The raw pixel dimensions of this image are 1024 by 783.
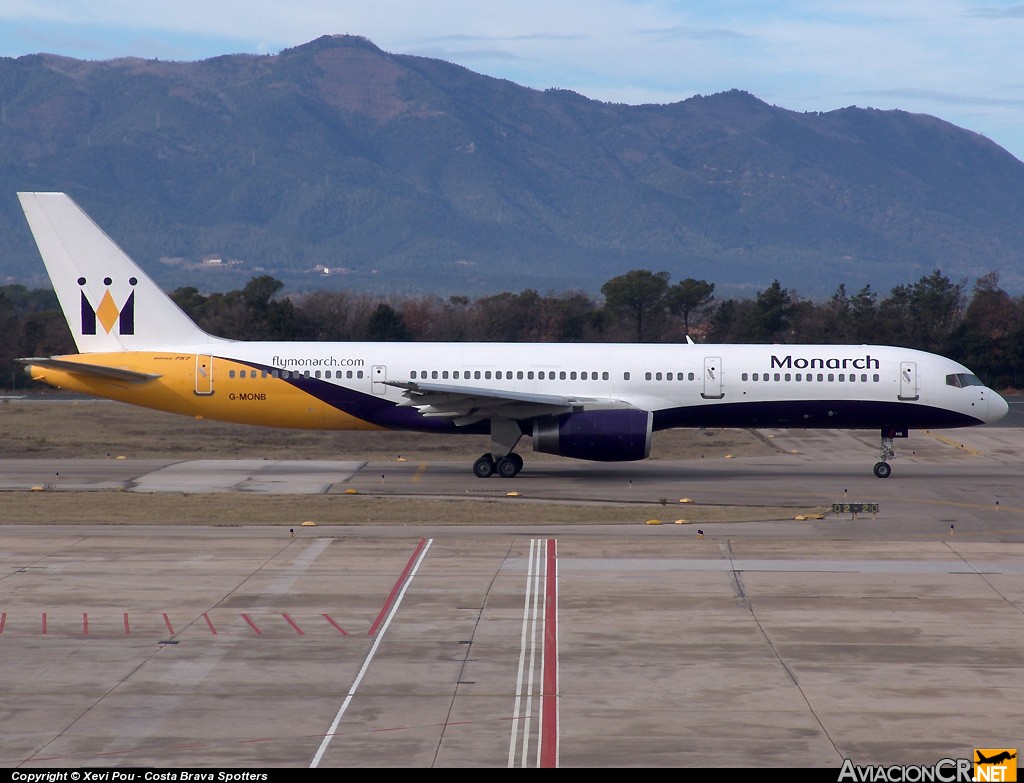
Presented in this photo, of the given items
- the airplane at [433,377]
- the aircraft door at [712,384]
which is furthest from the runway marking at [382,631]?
the aircraft door at [712,384]

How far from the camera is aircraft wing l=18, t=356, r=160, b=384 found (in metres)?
33.2

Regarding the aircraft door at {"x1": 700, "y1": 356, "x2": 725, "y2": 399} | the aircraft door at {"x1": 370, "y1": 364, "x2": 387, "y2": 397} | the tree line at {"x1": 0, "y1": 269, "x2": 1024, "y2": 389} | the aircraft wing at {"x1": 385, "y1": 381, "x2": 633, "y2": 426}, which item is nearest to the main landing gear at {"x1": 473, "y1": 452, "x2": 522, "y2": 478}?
the aircraft wing at {"x1": 385, "y1": 381, "x2": 633, "y2": 426}

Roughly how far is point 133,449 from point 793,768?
3301 cm

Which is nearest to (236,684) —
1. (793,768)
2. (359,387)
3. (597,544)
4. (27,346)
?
(793,768)

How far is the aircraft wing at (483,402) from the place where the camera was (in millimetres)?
33031

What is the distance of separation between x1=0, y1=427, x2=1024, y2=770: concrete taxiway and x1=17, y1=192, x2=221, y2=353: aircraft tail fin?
23.4 feet

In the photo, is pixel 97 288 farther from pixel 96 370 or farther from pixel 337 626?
pixel 337 626

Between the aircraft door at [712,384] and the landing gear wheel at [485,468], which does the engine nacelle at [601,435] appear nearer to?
the landing gear wheel at [485,468]

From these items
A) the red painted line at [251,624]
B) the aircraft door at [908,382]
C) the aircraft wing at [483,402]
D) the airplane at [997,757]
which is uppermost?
the aircraft door at [908,382]

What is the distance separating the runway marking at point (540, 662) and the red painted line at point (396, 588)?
6.87 ft

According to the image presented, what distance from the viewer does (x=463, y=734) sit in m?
13.2

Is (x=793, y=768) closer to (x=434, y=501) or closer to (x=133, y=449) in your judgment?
(x=434, y=501)

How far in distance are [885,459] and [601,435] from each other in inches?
344

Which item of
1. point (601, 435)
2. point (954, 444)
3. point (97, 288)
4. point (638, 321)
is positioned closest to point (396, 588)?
point (601, 435)
